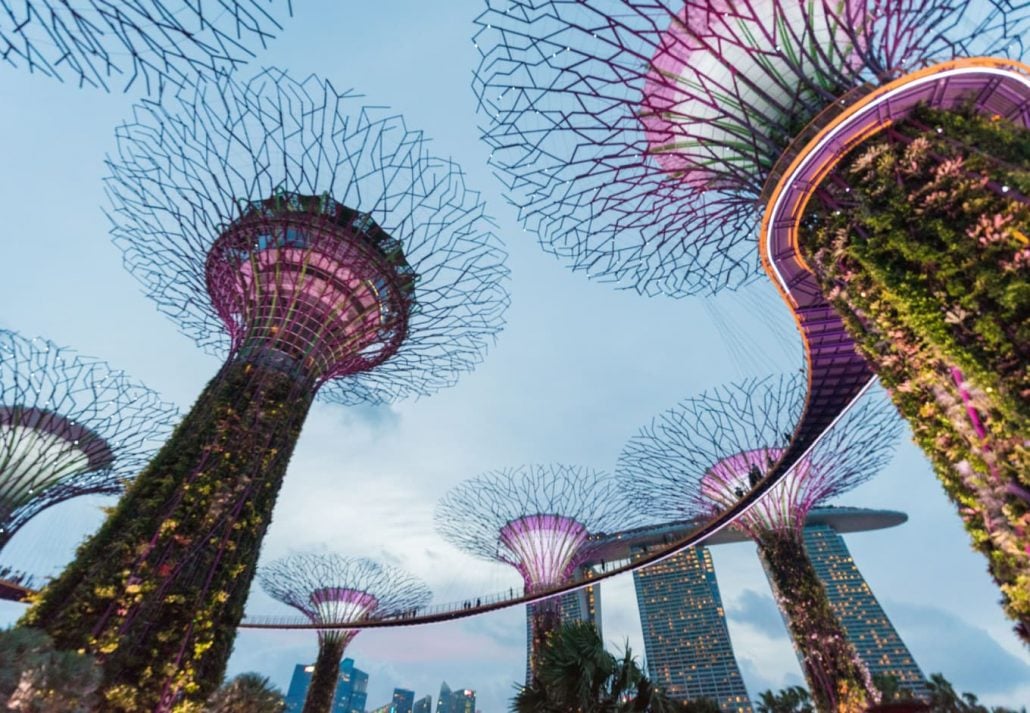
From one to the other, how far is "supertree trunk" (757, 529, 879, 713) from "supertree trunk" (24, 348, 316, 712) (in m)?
17.7

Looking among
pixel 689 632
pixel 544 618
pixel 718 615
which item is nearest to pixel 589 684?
pixel 544 618

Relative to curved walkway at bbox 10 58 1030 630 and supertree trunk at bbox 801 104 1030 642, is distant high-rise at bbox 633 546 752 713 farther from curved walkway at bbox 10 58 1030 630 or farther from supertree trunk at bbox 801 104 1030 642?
supertree trunk at bbox 801 104 1030 642

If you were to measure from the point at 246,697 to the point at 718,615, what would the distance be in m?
111

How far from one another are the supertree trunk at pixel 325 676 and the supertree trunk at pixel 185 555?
733 inches

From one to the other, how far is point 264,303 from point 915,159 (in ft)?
47.7

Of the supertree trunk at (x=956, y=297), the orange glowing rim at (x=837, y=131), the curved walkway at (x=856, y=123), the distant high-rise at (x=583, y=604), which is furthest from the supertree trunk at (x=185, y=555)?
the distant high-rise at (x=583, y=604)

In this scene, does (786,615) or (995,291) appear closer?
(995,291)

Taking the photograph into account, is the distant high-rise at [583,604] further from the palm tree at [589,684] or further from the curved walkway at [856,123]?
the curved walkway at [856,123]

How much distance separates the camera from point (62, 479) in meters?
21.9

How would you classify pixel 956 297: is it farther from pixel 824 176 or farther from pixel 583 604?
pixel 583 604

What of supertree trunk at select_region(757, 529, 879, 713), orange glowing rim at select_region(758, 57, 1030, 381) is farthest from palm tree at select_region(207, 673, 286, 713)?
supertree trunk at select_region(757, 529, 879, 713)

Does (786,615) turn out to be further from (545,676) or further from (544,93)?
(544,93)

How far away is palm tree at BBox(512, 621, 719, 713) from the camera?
9.35m

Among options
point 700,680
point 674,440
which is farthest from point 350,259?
point 700,680
